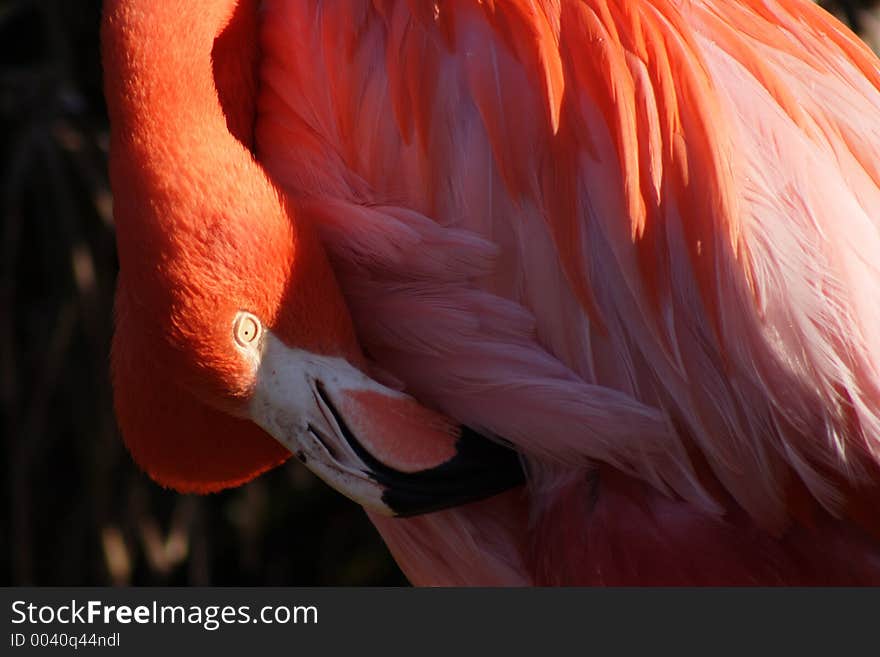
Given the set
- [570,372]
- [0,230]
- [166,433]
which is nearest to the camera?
[570,372]

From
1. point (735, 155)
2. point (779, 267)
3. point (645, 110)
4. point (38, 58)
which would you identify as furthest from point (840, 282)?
point (38, 58)

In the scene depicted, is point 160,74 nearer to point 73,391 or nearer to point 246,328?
point 246,328

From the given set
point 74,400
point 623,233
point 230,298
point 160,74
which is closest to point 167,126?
point 160,74

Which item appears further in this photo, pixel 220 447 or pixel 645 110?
pixel 220 447

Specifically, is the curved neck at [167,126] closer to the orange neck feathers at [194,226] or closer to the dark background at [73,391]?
the orange neck feathers at [194,226]

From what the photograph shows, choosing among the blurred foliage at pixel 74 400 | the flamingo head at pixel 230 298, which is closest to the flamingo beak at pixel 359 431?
the flamingo head at pixel 230 298

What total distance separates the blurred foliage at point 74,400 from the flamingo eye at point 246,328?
148cm

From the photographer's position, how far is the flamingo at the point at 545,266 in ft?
4.57

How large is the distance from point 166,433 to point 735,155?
2.65 ft

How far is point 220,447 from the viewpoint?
163cm

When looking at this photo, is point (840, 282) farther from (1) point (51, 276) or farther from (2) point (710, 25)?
(1) point (51, 276)

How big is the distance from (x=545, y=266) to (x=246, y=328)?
1.18 ft

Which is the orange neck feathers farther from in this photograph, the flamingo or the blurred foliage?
the blurred foliage

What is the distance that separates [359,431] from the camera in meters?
1.50
